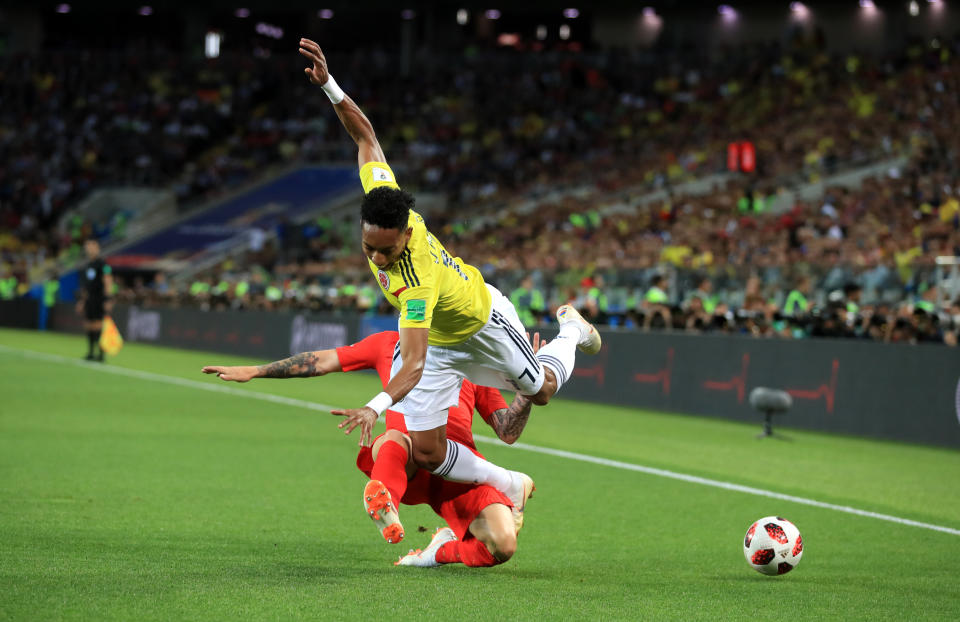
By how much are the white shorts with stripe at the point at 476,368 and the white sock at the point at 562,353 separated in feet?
1.13

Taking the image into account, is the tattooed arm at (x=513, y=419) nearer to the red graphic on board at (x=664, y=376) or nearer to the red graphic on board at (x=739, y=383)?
the red graphic on board at (x=739, y=383)

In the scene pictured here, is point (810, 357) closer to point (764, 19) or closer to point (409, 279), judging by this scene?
point (409, 279)

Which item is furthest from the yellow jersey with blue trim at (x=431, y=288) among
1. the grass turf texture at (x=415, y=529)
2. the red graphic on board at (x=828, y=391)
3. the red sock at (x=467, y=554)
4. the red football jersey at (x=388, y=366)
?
the red graphic on board at (x=828, y=391)

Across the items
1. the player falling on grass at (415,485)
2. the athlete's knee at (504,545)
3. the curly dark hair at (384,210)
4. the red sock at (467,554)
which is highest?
the curly dark hair at (384,210)

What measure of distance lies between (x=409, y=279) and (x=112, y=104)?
53280 mm

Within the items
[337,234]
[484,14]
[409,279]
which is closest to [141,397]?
[409,279]

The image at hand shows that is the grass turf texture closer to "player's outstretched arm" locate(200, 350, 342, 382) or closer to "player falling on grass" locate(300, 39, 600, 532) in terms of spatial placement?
"player falling on grass" locate(300, 39, 600, 532)

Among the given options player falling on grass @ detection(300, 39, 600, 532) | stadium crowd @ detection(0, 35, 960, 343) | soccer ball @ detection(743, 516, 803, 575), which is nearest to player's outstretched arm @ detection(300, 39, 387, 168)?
player falling on grass @ detection(300, 39, 600, 532)

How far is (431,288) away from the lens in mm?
6559

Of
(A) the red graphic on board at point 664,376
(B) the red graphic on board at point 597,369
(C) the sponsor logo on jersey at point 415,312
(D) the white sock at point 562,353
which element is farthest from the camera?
(B) the red graphic on board at point 597,369

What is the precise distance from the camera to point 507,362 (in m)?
7.48

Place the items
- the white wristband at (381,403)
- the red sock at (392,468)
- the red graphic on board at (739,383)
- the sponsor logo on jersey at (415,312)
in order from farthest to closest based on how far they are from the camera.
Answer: the red graphic on board at (739,383), the red sock at (392,468), the sponsor logo on jersey at (415,312), the white wristband at (381,403)

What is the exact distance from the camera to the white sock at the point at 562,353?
8133mm

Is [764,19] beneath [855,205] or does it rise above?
above
